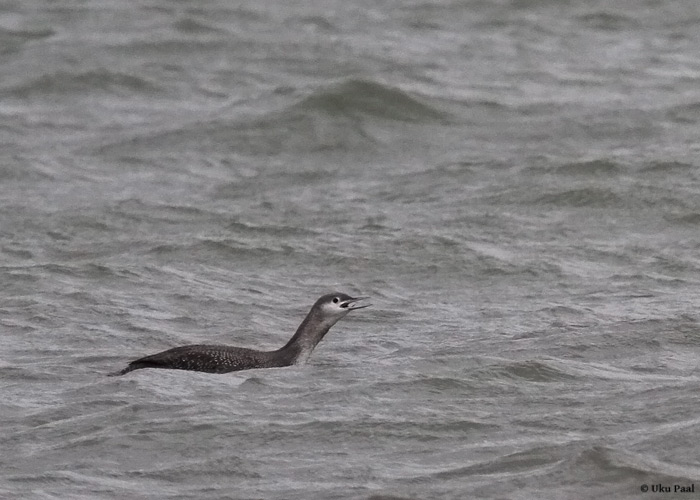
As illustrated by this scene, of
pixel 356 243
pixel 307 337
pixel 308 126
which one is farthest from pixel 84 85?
pixel 307 337

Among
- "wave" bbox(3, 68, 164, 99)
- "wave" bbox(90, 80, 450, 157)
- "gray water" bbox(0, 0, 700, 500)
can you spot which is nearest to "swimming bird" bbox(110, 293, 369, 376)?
"gray water" bbox(0, 0, 700, 500)

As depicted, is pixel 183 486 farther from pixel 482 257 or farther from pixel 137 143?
pixel 137 143

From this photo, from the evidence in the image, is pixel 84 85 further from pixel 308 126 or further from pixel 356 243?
pixel 356 243

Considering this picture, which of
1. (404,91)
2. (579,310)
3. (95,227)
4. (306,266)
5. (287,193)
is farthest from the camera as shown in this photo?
(404,91)

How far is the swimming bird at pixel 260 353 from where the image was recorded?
1129 centimetres

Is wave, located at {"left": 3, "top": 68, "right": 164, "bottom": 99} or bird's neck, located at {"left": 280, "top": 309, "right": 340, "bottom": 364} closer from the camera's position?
bird's neck, located at {"left": 280, "top": 309, "right": 340, "bottom": 364}

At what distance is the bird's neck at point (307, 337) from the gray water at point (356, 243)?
0.19 metres

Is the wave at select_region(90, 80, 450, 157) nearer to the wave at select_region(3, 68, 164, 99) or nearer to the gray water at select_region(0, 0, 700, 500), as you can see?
the gray water at select_region(0, 0, 700, 500)

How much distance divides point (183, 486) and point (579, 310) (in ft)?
14.5

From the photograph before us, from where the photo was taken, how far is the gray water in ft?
31.8

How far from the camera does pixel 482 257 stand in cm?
1459

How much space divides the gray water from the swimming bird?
16 centimetres

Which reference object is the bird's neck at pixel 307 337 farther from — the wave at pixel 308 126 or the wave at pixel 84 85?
the wave at pixel 84 85

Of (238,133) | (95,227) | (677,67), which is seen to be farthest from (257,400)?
(677,67)
